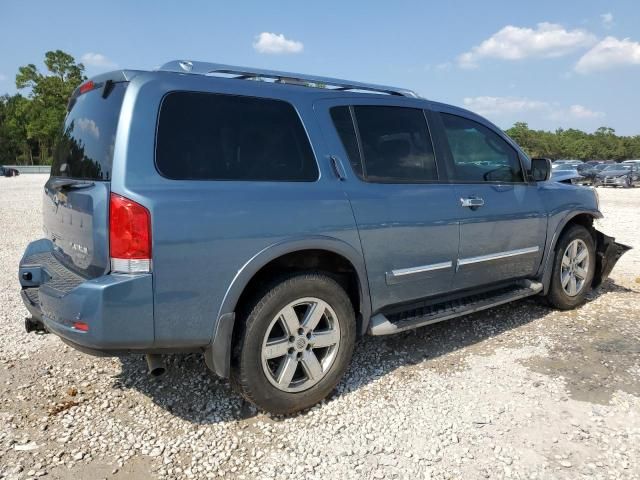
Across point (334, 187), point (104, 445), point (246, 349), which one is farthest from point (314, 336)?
point (104, 445)

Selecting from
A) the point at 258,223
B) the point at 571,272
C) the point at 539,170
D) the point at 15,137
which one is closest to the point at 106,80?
the point at 258,223

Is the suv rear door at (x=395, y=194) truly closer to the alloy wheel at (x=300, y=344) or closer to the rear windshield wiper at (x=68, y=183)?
the alloy wheel at (x=300, y=344)

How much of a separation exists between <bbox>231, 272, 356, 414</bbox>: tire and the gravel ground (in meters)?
0.18

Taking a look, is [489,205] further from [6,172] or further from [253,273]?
[6,172]

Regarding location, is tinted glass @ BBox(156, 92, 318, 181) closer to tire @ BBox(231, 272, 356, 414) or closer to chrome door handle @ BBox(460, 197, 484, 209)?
tire @ BBox(231, 272, 356, 414)

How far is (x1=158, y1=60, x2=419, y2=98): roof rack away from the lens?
113 inches

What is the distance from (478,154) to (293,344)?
2.31 metres

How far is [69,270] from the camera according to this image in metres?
2.80

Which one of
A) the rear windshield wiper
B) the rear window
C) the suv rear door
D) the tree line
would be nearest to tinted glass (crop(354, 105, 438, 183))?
the suv rear door

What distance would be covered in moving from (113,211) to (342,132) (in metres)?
1.53

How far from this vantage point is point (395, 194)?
3.31m

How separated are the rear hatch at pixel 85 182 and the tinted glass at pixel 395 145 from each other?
1.57 meters

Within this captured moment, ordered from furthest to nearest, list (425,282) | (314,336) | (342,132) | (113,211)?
(425,282) → (342,132) → (314,336) → (113,211)

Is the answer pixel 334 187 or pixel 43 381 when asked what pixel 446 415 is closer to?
pixel 334 187
